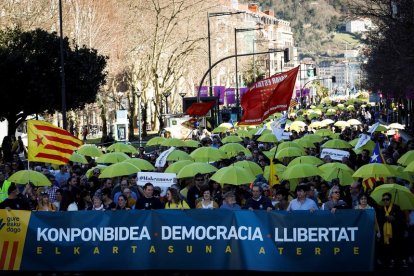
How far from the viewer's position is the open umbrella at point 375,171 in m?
18.0

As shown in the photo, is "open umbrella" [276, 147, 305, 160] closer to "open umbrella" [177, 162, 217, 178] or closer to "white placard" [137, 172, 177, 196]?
"open umbrella" [177, 162, 217, 178]

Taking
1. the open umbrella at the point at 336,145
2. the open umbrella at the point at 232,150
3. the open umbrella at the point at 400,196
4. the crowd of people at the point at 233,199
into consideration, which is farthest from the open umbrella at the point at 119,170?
the open umbrella at the point at 336,145

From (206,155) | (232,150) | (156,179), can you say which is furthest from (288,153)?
(156,179)

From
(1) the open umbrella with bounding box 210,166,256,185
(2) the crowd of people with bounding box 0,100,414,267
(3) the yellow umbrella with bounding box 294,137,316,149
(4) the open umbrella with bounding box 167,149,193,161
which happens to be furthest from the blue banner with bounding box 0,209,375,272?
(3) the yellow umbrella with bounding box 294,137,316,149

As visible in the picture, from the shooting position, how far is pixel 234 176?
55.1 feet

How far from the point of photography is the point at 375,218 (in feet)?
44.8

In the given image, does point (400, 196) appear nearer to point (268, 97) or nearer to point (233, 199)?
point (233, 199)

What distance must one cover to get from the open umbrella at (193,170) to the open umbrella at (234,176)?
66.1 inches

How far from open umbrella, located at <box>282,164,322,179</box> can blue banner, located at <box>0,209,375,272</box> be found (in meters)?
4.10

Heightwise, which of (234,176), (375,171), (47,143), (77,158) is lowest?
(77,158)

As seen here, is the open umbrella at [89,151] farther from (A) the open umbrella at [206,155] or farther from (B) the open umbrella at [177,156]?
(A) the open umbrella at [206,155]

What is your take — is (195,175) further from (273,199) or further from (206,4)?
(206,4)

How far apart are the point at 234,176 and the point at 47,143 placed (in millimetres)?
3615

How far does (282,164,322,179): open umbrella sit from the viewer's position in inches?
705
